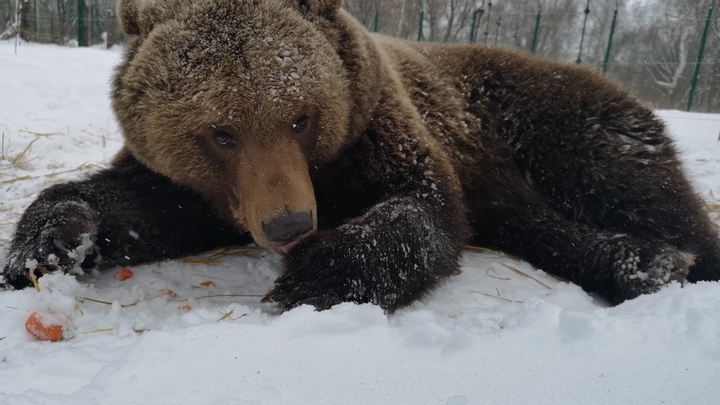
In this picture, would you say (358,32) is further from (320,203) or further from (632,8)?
(632,8)

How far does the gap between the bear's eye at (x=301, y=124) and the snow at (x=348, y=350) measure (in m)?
0.77

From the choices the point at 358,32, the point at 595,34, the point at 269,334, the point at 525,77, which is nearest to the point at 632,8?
the point at 595,34

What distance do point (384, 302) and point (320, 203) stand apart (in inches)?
30.7

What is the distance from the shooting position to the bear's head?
86.4 inches

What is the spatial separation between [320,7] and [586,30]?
1811 cm

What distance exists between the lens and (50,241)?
2438 millimetres

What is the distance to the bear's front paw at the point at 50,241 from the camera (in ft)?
7.68

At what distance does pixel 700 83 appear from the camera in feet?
54.7

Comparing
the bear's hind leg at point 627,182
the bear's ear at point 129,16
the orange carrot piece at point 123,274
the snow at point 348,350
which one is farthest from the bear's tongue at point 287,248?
the bear's hind leg at point 627,182

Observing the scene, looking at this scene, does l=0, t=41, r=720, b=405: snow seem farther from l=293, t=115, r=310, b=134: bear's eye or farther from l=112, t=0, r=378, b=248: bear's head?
l=293, t=115, r=310, b=134: bear's eye

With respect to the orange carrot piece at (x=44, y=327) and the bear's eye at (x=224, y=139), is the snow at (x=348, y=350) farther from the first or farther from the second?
the bear's eye at (x=224, y=139)

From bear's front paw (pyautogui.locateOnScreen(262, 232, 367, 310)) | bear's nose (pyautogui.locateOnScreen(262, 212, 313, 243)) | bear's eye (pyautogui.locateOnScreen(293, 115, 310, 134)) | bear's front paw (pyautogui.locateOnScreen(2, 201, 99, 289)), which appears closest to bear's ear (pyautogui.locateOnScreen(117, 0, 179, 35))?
bear's eye (pyautogui.locateOnScreen(293, 115, 310, 134))

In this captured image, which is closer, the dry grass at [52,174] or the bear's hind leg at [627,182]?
the bear's hind leg at [627,182]

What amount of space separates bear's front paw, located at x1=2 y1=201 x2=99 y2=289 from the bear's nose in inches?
40.6
